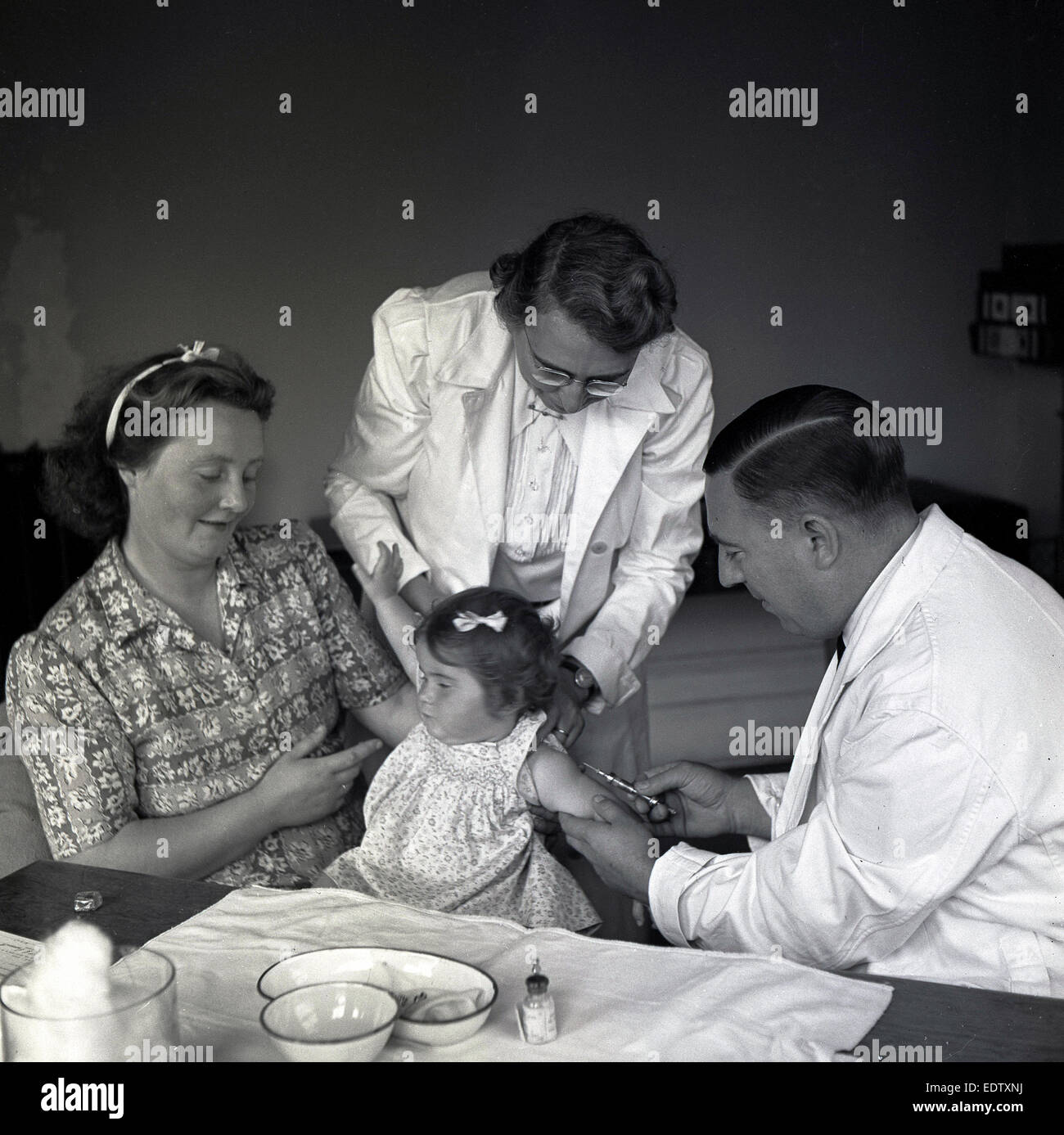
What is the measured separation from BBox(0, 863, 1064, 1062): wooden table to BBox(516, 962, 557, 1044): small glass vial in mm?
341

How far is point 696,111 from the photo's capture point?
231cm

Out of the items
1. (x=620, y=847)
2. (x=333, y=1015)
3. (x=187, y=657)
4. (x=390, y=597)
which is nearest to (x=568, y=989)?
(x=333, y=1015)

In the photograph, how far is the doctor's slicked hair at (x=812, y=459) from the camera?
166cm

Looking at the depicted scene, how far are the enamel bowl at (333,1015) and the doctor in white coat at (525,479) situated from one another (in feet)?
3.58

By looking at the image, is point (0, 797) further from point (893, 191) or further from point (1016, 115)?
point (1016, 115)

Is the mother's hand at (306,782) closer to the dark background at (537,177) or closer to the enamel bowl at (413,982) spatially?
the dark background at (537,177)

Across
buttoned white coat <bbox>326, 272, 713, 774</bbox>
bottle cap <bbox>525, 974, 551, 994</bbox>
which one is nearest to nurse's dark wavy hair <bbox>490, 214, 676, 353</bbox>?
buttoned white coat <bbox>326, 272, 713, 774</bbox>

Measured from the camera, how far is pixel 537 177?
237 centimetres

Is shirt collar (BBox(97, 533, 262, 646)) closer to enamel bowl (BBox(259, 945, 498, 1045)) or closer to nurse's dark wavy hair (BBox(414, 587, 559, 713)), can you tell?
nurse's dark wavy hair (BBox(414, 587, 559, 713))

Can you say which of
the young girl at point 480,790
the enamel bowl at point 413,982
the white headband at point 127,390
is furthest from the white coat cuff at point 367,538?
the enamel bowl at point 413,982

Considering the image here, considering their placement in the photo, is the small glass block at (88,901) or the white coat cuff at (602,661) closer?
the small glass block at (88,901)

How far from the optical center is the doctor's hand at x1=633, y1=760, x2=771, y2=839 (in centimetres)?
213
